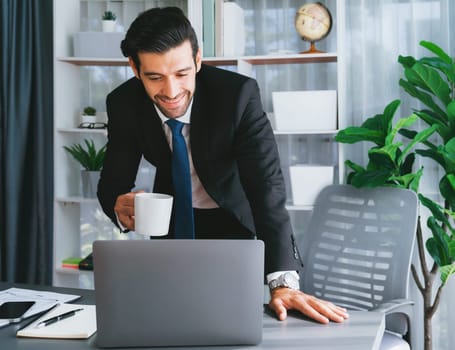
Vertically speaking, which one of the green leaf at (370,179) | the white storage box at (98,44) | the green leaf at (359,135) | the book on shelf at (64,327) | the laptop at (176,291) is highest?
the white storage box at (98,44)

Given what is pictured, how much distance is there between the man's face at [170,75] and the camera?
1777 millimetres

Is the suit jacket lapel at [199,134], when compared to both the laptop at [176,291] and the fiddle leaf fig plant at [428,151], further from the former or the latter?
the fiddle leaf fig plant at [428,151]

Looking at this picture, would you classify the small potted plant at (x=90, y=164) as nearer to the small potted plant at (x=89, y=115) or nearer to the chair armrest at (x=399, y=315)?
the small potted plant at (x=89, y=115)

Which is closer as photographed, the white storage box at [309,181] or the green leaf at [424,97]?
the green leaf at [424,97]

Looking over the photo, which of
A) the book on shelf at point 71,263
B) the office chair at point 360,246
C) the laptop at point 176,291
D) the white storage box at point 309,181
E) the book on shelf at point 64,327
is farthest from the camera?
the book on shelf at point 71,263

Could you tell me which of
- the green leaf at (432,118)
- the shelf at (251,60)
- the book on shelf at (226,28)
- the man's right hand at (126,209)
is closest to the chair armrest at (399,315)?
the man's right hand at (126,209)

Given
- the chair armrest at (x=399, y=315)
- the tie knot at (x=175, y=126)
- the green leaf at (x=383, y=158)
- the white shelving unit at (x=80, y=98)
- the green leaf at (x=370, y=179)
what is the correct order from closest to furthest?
the tie knot at (x=175, y=126) < the chair armrest at (x=399, y=315) < the green leaf at (x=370, y=179) < the green leaf at (x=383, y=158) < the white shelving unit at (x=80, y=98)

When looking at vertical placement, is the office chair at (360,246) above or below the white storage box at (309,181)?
below

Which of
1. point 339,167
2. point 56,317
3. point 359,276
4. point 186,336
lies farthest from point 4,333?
point 339,167

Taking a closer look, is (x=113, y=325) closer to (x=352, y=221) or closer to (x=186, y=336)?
(x=186, y=336)

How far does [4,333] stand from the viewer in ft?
4.91

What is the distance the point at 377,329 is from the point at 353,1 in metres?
2.22

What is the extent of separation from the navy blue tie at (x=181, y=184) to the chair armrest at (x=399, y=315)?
679 mm

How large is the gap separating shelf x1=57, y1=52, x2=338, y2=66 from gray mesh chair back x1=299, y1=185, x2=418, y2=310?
0.69 m
